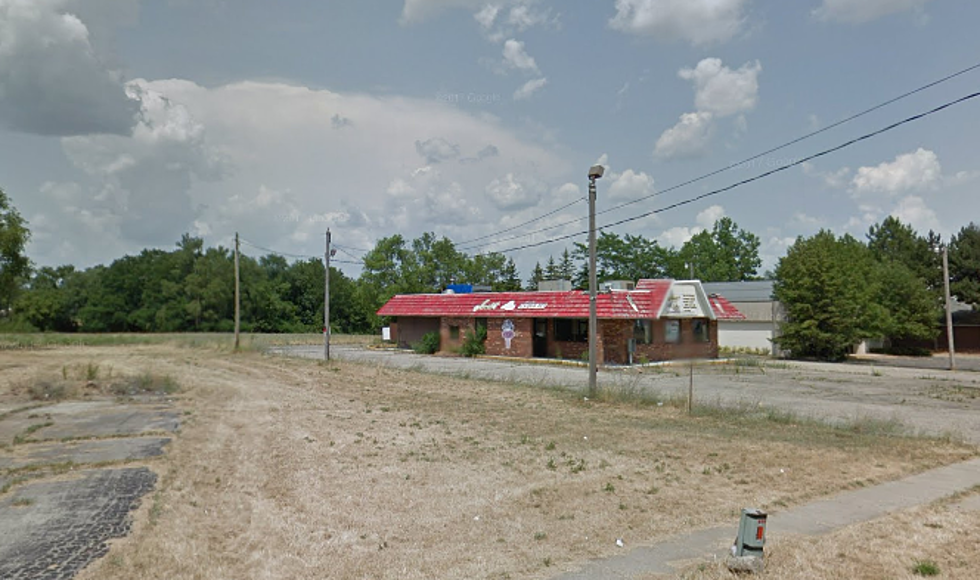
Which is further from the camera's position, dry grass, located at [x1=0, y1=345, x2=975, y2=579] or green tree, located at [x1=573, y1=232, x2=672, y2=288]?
green tree, located at [x1=573, y1=232, x2=672, y2=288]

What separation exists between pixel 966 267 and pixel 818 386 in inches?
1646

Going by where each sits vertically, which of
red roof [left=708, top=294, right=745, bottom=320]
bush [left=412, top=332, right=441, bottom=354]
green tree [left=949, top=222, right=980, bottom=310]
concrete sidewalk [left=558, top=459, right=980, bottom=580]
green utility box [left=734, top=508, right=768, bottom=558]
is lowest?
concrete sidewalk [left=558, top=459, right=980, bottom=580]

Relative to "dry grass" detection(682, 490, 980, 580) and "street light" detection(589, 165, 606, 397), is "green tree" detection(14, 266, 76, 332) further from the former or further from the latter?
"dry grass" detection(682, 490, 980, 580)

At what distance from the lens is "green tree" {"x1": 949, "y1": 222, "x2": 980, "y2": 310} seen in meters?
52.9

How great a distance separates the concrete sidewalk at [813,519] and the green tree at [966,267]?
53.4 m

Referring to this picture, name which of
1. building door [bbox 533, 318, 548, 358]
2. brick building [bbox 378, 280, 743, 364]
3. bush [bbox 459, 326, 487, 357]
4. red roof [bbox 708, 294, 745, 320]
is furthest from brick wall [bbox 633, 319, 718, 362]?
bush [bbox 459, 326, 487, 357]

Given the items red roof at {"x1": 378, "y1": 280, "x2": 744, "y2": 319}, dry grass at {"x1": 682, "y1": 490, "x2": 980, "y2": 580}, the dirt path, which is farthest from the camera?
red roof at {"x1": 378, "y1": 280, "x2": 744, "y2": 319}

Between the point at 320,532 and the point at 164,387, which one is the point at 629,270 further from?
the point at 320,532

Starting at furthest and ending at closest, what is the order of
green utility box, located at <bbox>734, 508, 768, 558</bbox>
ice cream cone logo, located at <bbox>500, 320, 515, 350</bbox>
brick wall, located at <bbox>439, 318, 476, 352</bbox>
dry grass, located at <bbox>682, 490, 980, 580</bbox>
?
brick wall, located at <bbox>439, 318, 476, 352</bbox> → ice cream cone logo, located at <bbox>500, 320, 515, 350</bbox> → dry grass, located at <bbox>682, 490, 980, 580</bbox> → green utility box, located at <bbox>734, 508, 768, 558</bbox>

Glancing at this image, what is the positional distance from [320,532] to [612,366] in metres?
25.3

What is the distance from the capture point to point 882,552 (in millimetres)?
6133

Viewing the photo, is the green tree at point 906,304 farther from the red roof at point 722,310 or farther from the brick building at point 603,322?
the brick building at point 603,322

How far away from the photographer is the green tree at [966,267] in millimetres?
52938

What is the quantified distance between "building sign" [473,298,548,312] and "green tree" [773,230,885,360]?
1643cm
